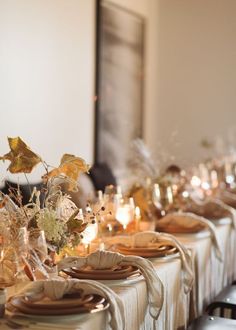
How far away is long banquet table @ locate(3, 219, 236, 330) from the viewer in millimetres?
2033

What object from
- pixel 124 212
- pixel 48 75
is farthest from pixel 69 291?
pixel 48 75

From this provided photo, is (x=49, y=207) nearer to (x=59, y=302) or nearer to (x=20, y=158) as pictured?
(x=20, y=158)

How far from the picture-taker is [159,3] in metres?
7.42

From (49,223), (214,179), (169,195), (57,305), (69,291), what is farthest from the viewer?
(214,179)

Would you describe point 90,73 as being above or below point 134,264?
above

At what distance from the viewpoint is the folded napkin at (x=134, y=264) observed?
2.42m

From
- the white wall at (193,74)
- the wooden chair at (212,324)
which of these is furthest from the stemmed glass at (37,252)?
the white wall at (193,74)

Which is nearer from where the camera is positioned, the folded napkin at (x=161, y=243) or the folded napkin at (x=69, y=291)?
the folded napkin at (x=69, y=291)

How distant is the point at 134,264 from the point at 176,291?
1.55 ft

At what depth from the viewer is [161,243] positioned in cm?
297

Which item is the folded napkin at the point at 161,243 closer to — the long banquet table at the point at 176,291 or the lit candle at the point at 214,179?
the long banquet table at the point at 176,291

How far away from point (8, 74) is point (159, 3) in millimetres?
3310

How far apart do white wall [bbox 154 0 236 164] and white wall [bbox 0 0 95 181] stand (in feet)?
5.56

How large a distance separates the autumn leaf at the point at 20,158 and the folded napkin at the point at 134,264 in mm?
380
